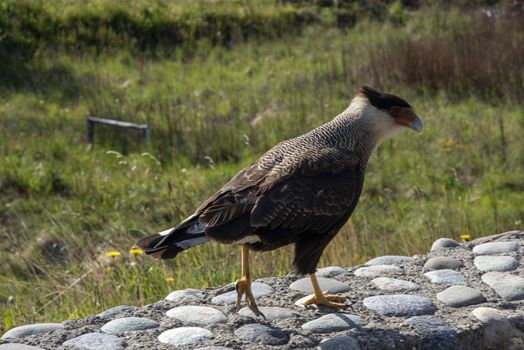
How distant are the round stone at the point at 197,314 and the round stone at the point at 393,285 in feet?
2.99

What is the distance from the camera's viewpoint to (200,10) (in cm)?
1522

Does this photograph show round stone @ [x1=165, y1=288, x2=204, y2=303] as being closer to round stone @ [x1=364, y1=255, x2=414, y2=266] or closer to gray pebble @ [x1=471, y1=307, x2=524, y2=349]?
round stone @ [x1=364, y1=255, x2=414, y2=266]

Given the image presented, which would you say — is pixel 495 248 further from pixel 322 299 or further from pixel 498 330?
pixel 322 299

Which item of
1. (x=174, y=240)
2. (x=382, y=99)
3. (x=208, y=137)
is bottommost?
(x=208, y=137)

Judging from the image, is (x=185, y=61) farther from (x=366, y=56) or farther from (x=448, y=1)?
(x=448, y=1)

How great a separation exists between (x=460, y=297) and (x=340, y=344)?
851 mm

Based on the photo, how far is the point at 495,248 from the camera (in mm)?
5035

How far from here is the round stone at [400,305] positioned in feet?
13.7

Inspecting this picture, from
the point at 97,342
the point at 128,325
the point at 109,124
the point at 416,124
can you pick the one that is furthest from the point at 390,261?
the point at 109,124

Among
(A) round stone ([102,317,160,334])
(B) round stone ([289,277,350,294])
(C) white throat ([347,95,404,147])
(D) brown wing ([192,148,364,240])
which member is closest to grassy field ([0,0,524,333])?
(B) round stone ([289,277,350,294])

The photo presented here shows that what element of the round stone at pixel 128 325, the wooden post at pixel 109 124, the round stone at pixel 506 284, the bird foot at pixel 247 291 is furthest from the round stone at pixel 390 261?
the wooden post at pixel 109 124

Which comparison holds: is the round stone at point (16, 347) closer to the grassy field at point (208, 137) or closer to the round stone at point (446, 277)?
the grassy field at point (208, 137)

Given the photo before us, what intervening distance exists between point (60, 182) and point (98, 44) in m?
A: 5.77

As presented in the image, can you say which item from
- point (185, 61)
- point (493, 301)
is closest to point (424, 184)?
point (493, 301)
